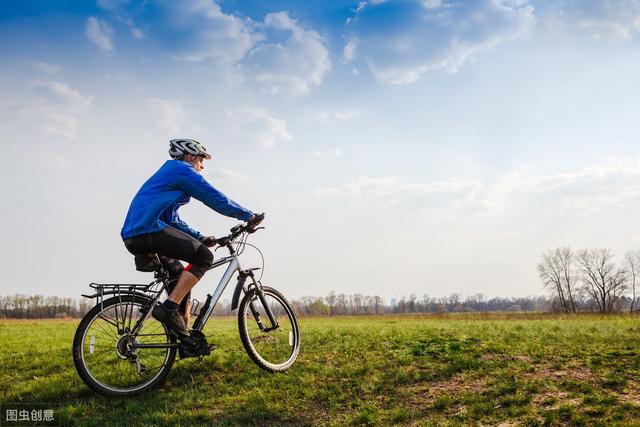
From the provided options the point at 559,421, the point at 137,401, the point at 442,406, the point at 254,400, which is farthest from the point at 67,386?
the point at 559,421

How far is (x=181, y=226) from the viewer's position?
632cm

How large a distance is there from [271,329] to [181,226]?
2054 millimetres

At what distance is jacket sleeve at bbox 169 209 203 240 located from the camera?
243 inches

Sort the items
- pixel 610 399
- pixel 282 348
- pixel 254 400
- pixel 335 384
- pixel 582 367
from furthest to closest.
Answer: pixel 282 348 < pixel 582 367 < pixel 335 384 < pixel 254 400 < pixel 610 399

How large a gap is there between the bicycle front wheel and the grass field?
225 mm

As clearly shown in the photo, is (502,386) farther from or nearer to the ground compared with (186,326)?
nearer to the ground

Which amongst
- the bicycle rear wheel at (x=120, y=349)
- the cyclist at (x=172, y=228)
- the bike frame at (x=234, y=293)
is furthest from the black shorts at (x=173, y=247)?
the bicycle rear wheel at (x=120, y=349)

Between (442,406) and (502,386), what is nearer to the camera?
(442,406)

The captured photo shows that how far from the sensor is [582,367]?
6273 mm

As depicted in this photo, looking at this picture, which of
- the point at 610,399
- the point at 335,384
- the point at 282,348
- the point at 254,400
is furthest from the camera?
the point at 282,348

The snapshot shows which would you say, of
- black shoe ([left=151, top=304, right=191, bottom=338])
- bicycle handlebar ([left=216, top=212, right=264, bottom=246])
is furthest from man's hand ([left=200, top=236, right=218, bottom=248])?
black shoe ([left=151, top=304, right=191, bottom=338])

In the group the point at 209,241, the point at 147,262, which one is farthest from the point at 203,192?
the point at 147,262

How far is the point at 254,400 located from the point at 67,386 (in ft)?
9.06

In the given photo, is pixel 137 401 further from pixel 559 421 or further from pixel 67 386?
pixel 559 421
